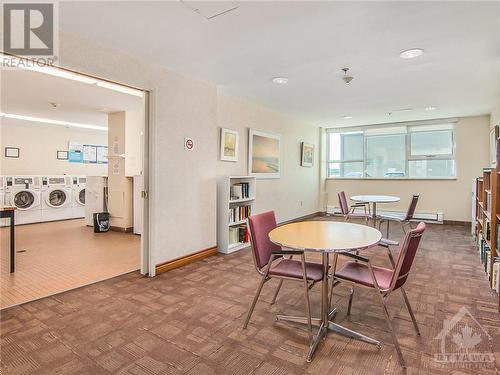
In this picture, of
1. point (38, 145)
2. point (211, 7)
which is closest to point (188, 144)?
point (211, 7)

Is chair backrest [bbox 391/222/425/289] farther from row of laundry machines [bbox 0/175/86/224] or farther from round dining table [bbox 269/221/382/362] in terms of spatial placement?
row of laundry machines [bbox 0/175/86/224]

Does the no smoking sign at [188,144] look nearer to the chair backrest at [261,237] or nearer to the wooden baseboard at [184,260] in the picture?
the wooden baseboard at [184,260]

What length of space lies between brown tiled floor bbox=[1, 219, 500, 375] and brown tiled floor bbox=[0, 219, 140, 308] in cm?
31

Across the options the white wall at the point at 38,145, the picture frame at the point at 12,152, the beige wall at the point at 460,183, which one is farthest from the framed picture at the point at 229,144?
the picture frame at the point at 12,152

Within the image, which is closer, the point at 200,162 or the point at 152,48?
the point at 152,48

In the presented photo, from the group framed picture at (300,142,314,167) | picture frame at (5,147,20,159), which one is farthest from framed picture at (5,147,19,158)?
framed picture at (300,142,314,167)

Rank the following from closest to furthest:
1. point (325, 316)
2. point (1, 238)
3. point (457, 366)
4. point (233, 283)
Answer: point (457, 366), point (325, 316), point (233, 283), point (1, 238)

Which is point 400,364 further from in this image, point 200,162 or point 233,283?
point 200,162

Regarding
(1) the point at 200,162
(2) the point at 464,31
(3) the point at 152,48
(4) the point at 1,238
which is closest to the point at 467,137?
(2) the point at 464,31

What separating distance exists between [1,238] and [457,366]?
7.06m

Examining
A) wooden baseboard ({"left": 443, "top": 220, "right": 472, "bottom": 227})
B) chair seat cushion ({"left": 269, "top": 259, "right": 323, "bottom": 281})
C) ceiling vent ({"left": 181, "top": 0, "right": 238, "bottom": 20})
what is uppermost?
ceiling vent ({"left": 181, "top": 0, "right": 238, "bottom": 20})

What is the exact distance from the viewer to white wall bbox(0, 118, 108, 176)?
697 centimetres

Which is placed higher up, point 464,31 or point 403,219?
point 464,31

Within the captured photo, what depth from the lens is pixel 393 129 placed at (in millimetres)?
7344
